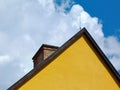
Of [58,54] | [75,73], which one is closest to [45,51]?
[58,54]

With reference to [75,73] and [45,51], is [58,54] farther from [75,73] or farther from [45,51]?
[45,51]

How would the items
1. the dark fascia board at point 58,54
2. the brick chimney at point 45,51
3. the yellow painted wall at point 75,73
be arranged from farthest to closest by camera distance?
the brick chimney at point 45,51, the yellow painted wall at point 75,73, the dark fascia board at point 58,54

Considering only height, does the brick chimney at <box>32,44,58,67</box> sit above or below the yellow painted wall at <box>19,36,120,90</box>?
above


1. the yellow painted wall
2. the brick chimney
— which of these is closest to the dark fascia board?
the yellow painted wall

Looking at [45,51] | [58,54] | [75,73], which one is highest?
[45,51]

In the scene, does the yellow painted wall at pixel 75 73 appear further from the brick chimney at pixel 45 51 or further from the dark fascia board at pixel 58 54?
the brick chimney at pixel 45 51

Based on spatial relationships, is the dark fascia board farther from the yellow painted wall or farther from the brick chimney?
the brick chimney

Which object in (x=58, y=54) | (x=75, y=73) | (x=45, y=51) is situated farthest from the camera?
(x=45, y=51)

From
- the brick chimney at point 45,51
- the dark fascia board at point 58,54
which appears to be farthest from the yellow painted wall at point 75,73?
the brick chimney at point 45,51

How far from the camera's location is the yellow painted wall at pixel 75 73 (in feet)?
63.2

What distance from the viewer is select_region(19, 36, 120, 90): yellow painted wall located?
19250 millimetres

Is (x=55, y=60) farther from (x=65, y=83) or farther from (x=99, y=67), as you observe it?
(x=99, y=67)

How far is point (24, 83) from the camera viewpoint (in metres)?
18.7

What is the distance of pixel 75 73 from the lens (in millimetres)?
20156
